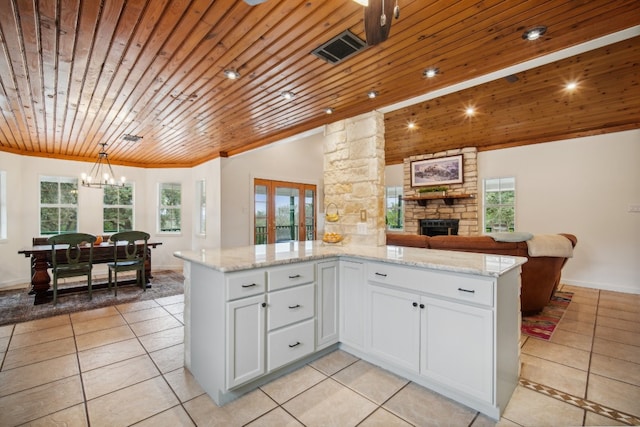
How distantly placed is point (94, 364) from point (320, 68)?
3.11 m

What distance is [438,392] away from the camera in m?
2.04

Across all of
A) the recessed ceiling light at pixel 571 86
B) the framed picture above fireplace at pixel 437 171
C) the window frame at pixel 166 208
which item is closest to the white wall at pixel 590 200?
the framed picture above fireplace at pixel 437 171

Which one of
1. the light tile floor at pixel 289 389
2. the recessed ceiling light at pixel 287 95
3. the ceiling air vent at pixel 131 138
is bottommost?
the light tile floor at pixel 289 389

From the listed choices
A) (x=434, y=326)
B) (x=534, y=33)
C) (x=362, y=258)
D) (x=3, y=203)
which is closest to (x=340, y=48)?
(x=534, y=33)

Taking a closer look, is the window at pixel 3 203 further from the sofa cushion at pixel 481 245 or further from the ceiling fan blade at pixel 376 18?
the sofa cushion at pixel 481 245

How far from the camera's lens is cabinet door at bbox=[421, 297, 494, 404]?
1.77 metres

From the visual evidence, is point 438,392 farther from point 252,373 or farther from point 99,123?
point 99,123

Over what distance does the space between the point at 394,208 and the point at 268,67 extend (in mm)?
5937

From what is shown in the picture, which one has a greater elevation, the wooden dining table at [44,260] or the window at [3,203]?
the window at [3,203]

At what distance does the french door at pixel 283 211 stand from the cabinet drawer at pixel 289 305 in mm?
4326

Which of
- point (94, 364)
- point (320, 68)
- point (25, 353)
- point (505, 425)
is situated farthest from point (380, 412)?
point (25, 353)

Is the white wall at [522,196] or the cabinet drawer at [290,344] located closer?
the cabinet drawer at [290,344]

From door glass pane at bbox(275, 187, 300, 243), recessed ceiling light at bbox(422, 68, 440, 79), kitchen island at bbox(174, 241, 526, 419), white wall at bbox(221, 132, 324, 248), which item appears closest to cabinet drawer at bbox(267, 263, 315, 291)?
kitchen island at bbox(174, 241, 526, 419)

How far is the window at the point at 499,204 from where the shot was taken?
5.85 m
